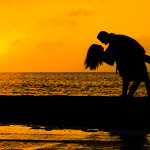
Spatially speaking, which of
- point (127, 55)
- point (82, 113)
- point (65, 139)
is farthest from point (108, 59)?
point (65, 139)

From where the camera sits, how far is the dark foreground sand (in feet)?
28.7

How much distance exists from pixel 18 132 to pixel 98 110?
2.60m

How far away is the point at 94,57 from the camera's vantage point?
9.81m

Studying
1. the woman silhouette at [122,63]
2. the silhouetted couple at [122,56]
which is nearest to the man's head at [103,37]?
the silhouetted couple at [122,56]

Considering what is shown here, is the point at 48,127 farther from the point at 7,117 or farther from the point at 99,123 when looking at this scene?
the point at 7,117

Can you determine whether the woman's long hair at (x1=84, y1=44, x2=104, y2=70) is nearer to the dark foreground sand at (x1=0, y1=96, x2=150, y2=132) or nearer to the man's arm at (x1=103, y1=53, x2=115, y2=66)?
the man's arm at (x1=103, y1=53, x2=115, y2=66)

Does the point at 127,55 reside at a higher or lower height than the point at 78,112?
higher

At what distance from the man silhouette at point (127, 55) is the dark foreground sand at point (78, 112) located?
2.36 ft

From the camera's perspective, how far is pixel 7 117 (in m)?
9.89

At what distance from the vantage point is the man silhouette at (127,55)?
977cm

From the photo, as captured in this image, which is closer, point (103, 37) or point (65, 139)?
point (65, 139)

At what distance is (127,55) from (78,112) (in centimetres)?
179

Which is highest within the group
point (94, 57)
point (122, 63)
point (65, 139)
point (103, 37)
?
point (103, 37)

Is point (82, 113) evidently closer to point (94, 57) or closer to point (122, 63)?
point (94, 57)
